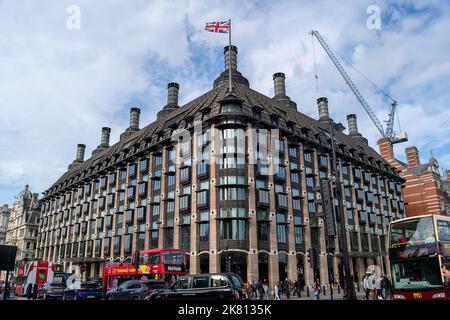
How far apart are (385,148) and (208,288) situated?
76.2 meters

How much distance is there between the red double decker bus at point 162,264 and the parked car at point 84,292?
17.7 ft

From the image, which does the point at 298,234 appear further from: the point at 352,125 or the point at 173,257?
the point at 352,125

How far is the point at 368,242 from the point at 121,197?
41740 mm

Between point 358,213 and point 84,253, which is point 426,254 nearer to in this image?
point 358,213

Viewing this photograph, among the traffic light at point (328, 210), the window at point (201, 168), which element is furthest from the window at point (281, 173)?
the traffic light at point (328, 210)

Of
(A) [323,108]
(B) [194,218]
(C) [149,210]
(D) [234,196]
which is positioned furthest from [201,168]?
(A) [323,108]

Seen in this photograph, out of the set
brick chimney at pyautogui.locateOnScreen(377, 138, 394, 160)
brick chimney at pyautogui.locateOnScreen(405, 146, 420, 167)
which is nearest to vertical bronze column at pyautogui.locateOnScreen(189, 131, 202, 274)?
brick chimney at pyautogui.locateOnScreen(377, 138, 394, 160)

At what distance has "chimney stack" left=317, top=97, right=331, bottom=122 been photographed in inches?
3044

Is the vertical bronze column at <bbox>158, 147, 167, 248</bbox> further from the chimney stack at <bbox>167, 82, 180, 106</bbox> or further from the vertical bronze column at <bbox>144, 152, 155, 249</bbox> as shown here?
the chimney stack at <bbox>167, 82, 180, 106</bbox>

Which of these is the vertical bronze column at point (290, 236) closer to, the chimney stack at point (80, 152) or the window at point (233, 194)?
the window at point (233, 194)

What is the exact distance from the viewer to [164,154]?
5231cm

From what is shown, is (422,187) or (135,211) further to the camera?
(422,187)

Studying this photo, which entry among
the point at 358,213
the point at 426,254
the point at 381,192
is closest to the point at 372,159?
the point at 381,192

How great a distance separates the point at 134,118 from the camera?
81.1 meters
